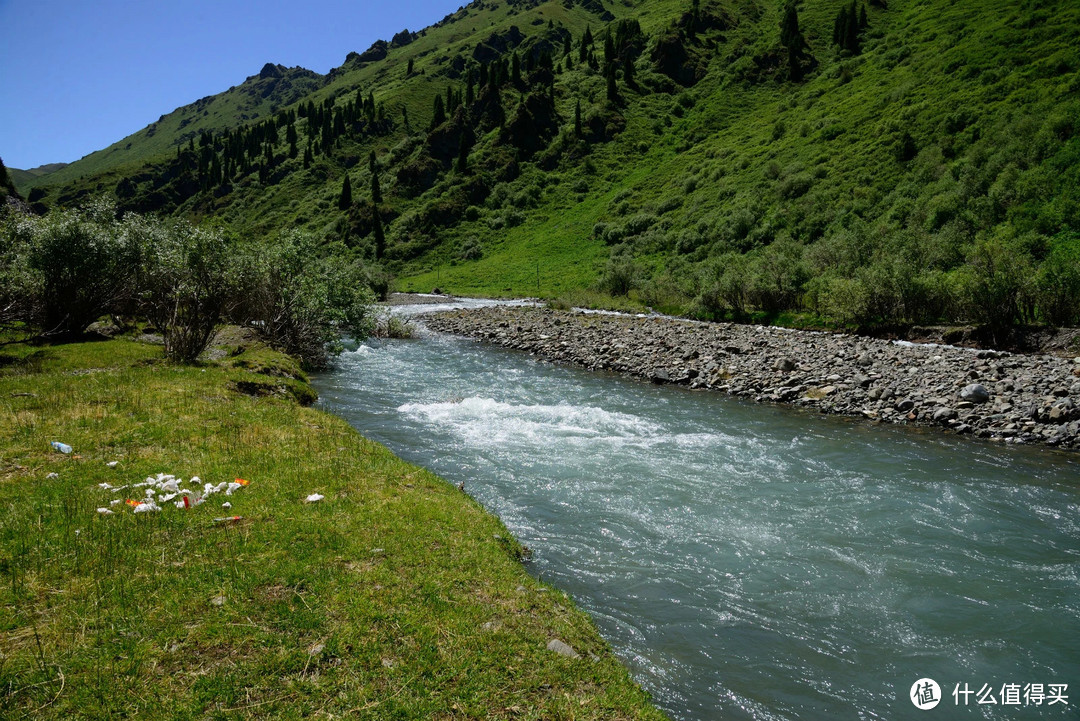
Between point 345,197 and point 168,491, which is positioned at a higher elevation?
point 345,197

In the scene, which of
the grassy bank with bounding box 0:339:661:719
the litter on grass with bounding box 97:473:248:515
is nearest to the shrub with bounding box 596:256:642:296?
the grassy bank with bounding box 0:339:661:719

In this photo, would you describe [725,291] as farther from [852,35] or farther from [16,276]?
[852,35]

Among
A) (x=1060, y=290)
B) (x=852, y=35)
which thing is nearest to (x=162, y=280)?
(x=1060, y=290)

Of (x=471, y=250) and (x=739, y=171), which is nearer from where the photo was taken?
(x=739, y=171)

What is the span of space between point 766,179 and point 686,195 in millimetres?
16302

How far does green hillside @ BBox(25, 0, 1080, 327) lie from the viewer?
37188mm

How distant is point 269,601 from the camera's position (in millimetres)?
5789

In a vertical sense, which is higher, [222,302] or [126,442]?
[222,302]

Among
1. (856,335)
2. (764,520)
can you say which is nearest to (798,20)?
(856,335)

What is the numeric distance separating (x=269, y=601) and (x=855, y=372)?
24.3 metres

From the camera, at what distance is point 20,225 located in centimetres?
2100

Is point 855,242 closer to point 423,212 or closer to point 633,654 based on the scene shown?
point 633,654

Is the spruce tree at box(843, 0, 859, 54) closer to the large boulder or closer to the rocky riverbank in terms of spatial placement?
the rocky riverbank

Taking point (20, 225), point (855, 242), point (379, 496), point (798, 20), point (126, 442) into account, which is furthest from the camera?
point (798, 20)
